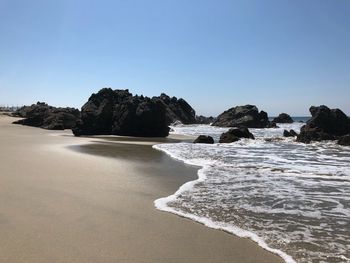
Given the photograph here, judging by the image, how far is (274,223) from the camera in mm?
7168

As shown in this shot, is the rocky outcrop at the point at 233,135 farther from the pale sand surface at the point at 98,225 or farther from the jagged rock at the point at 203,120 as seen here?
the jagged rock at the point at 203,120

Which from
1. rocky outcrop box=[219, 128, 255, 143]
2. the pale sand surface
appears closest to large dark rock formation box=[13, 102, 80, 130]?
rocky outcrop box=[219, 128, 255, 143]

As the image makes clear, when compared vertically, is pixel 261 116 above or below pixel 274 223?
above

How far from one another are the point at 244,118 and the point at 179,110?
18075 mm

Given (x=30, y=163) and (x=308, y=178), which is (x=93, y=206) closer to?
(x=30, y=163)

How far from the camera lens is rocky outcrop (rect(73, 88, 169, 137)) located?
3469 centimetres

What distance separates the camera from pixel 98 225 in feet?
21.8

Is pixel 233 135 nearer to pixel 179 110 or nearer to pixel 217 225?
pixel 217 225

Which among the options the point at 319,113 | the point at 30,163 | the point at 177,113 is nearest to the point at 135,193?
the point at 30,163

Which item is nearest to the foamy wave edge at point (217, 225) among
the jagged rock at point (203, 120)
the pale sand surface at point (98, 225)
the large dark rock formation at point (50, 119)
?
the pale sand surface at point (98, 225)

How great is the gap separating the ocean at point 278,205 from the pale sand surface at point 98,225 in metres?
0.44

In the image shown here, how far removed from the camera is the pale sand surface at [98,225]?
5344 mm

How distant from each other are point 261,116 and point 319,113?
3660 cm

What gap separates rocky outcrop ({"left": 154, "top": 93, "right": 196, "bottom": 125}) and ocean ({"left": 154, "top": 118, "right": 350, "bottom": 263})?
59.2m
